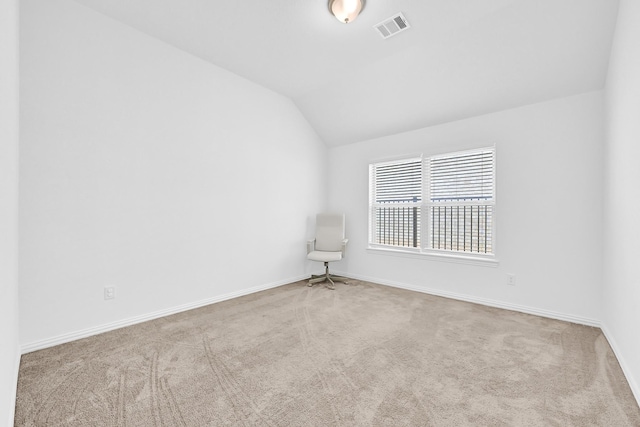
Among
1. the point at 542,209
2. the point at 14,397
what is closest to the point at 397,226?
the point at 542,209

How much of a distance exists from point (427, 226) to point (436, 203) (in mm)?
360

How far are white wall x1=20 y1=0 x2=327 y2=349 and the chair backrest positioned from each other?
87 cm

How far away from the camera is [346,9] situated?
99.4 inches

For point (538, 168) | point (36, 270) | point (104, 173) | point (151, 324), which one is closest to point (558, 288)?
point (538, 168)

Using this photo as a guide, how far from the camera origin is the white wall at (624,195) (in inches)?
71.9

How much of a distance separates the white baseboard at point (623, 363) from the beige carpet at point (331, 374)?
39 mm

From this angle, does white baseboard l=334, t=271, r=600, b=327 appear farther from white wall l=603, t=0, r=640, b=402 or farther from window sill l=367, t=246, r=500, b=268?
window sill l=367, t=246, r=500, b=268

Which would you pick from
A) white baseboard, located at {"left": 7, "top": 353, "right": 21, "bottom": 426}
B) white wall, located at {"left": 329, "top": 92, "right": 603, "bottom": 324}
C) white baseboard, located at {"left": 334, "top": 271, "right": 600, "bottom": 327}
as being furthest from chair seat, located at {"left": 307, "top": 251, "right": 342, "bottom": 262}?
white baseboard, located at {"left": 7, "top": 353, "right": 21, "bottom": 426}

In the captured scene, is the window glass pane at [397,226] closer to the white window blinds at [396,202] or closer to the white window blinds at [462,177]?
the white window blinds at [396,202]

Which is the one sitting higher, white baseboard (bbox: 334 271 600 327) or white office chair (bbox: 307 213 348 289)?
white office chair (bbox: 307 213 348 289)

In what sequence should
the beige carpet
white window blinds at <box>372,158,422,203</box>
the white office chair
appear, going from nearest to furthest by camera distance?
1. the beige carpet
2. white window blinds at <box>372,158,422,203</box>
3. the white office chair

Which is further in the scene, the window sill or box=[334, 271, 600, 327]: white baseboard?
the window sill

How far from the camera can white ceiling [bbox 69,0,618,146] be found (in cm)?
256

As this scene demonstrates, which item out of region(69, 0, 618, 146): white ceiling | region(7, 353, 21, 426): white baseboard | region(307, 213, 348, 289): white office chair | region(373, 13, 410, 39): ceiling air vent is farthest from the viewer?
region(307, 213, 348, 289): white office chair
